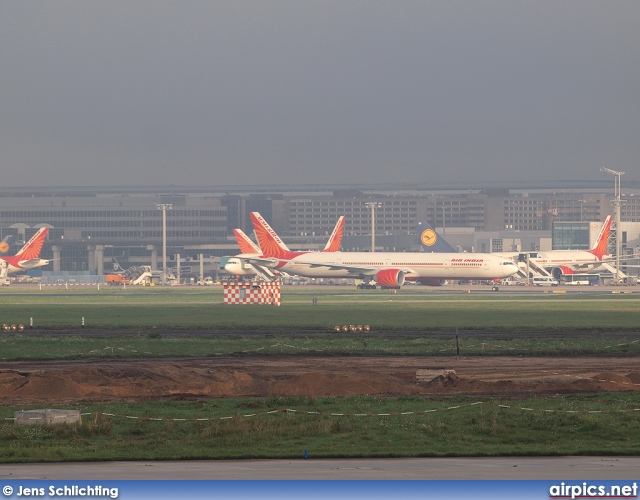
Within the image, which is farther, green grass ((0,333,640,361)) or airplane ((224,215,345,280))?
airplane ((224,215,345,280))

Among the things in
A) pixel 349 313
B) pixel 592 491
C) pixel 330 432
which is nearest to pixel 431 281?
pixel 349 313

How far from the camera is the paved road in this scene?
2069cm

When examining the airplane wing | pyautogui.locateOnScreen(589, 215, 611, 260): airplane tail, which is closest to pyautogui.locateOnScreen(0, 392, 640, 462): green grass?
the airplane wing

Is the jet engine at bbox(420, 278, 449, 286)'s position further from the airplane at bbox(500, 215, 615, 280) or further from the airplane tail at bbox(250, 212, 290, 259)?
the airplane at bbox(500, 215, 615, 280)

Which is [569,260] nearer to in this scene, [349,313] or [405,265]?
[405,265]

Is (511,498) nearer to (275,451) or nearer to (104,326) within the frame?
(275,451)

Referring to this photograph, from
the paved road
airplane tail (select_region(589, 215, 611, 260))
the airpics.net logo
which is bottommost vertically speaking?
the paved road

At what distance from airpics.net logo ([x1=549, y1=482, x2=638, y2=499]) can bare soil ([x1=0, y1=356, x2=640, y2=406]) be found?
1722 centimetres

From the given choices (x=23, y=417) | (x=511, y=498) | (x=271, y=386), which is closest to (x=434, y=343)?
(x=271, y=386)

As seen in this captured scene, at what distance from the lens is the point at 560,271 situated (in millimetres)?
171250

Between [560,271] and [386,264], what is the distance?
40315 mm

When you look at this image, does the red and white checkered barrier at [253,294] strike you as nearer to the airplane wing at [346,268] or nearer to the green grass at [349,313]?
the green grass at [349,313]

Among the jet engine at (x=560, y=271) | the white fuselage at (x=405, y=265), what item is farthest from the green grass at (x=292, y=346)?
the jet engine at (x=560, y=271)

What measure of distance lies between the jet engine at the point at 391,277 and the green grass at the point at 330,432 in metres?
106
